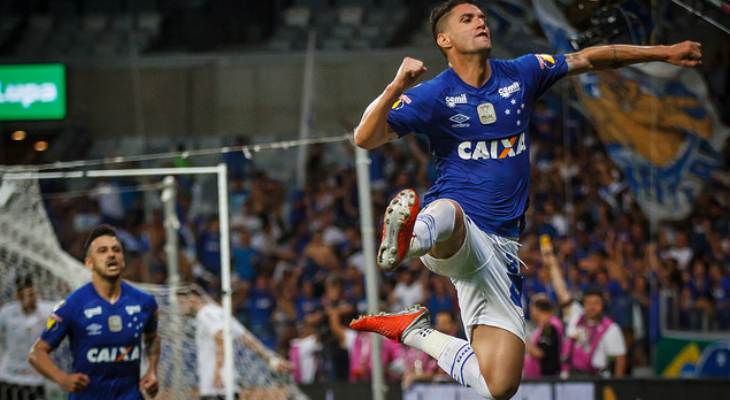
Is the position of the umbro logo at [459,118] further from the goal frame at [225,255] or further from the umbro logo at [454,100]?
the goal frame at [225,255]

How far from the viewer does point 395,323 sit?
5.51 m

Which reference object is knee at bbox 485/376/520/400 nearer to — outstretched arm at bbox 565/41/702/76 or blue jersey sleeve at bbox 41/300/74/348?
outstretched arm at bbox 565/41/702/76

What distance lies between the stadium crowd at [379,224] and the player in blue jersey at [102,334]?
3.60 metres

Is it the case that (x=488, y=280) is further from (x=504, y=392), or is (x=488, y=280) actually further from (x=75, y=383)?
(x=75, y=383)

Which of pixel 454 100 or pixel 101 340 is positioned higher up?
pixel 454 100

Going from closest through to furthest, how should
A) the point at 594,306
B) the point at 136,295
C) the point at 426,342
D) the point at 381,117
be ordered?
the point at 381,117 → the point at 426,342 → the point at 136,295 → the point at 594,306

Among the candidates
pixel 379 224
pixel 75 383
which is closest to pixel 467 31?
pixel 75 383

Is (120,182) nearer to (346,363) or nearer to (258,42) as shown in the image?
(258,42)

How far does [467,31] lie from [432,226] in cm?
119

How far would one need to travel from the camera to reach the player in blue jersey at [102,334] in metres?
6.89

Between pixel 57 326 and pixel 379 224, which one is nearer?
pixel 57 326

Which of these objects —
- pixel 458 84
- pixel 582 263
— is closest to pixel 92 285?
pixel 458 84

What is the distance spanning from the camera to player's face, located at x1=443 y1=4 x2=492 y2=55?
5.33 m

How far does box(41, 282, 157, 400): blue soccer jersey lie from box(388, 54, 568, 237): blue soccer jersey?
282cm
